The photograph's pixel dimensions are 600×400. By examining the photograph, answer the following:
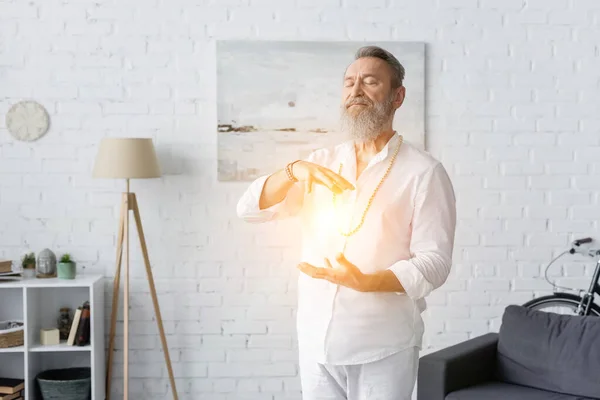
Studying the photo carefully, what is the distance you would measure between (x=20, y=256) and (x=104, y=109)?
2.90 ft

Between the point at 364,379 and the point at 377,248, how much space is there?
1.17ft

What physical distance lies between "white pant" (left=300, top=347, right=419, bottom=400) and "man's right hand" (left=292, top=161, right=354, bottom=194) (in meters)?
0.49

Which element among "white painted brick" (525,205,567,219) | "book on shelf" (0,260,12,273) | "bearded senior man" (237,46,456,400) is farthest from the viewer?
"white painted brick" (525,205,567,219)

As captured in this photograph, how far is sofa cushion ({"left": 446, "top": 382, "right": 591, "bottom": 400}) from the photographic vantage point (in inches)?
128

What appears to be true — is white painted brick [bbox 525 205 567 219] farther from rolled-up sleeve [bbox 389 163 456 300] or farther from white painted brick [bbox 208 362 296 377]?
rolled-up sleeve [bbox 389 163 456 300]

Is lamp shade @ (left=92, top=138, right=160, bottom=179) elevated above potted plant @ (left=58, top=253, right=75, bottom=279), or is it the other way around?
lamp shade @ (left=92, top=138, right=160, bottom=179)

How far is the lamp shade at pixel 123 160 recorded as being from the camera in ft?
11.8

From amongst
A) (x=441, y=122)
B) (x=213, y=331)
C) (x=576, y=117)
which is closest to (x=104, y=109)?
(x=213, y=331)

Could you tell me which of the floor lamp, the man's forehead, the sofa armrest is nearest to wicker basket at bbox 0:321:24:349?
the floor lamp

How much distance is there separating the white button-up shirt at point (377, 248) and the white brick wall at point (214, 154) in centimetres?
186

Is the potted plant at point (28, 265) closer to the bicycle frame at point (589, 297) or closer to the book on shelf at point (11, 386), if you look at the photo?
the book on shelf at point (11, 386)

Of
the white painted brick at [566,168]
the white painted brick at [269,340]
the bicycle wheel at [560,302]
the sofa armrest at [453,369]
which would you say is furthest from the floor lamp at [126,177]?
the white painted brick at [566,168]

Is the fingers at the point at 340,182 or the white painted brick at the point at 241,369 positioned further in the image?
the white painted brick at the point at 241,369

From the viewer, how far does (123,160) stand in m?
3.61
